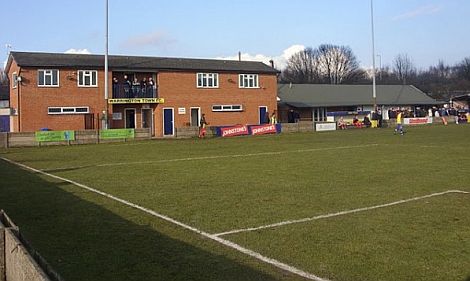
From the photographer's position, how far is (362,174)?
16109 millimetres

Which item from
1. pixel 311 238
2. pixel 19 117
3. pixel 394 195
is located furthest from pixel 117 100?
pixel 311 238

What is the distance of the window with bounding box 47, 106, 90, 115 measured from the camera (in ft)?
140

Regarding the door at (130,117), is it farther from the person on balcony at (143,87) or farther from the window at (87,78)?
the window at (87,78)

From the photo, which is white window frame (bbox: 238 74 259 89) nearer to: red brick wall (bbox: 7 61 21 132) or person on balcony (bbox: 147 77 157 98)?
person on balcony (bbox: 147 77 157 98)

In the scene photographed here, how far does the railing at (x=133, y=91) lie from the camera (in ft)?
152

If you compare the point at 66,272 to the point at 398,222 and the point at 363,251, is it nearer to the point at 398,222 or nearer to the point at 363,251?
the point at 363,251

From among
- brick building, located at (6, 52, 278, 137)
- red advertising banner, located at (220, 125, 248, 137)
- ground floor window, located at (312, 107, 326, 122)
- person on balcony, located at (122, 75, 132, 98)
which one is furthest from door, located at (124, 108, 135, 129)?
ground floor window, located at (312, 107, 326, 122)

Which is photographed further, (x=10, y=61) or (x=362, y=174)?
(x=10, y=61)

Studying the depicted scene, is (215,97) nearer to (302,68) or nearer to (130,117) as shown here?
(130,117)

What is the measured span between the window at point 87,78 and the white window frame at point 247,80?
561 inches

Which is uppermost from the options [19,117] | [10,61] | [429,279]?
[10,61]

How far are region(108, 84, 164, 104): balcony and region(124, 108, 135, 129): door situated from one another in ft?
4.54

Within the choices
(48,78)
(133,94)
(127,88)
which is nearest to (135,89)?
(133,94)

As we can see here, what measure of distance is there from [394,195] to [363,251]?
506 centimetres
